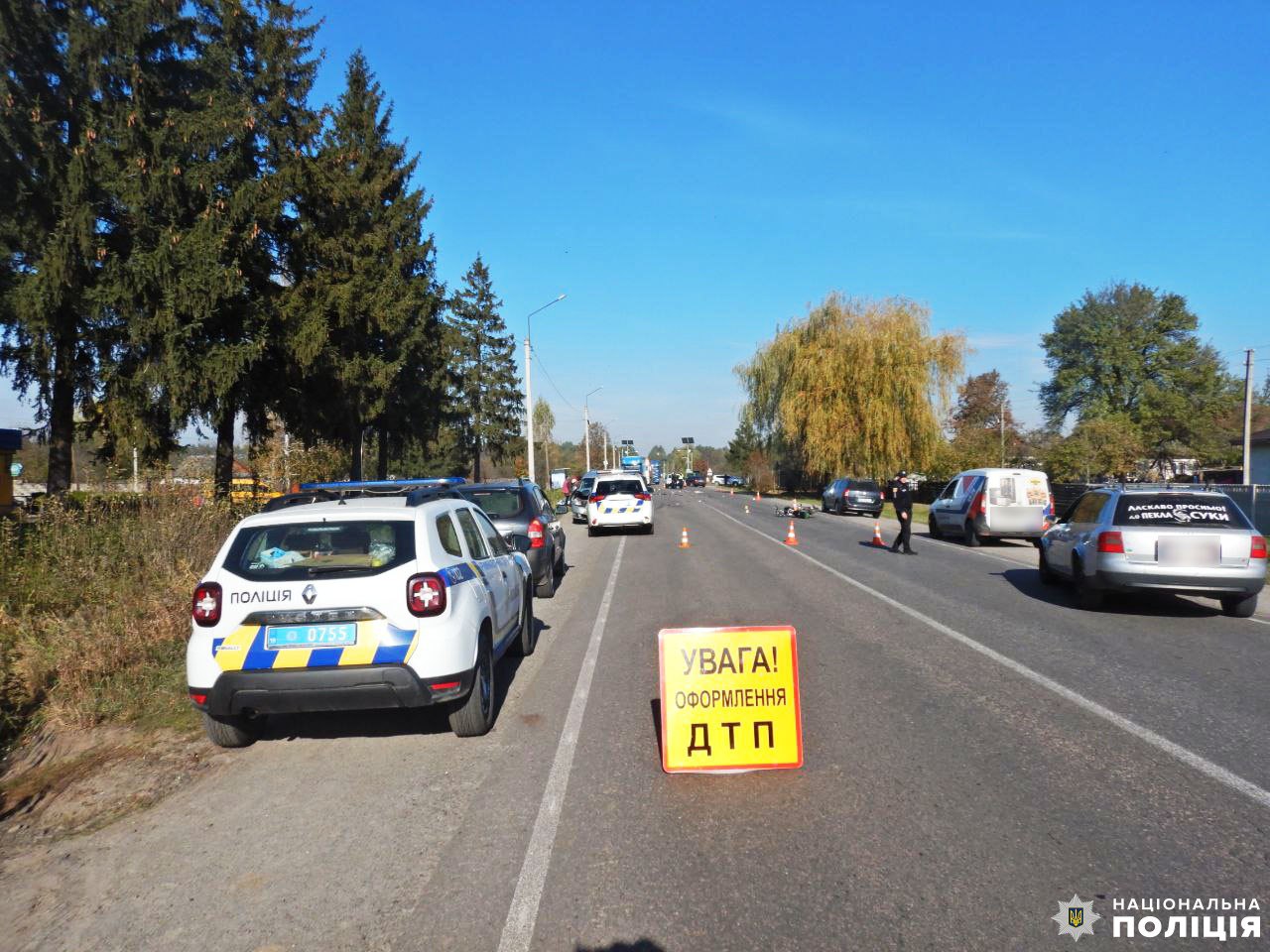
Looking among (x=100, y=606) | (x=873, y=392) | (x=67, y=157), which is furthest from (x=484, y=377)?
(x=100, y=606)

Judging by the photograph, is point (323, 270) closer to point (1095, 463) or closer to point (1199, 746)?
point (1199, 746)

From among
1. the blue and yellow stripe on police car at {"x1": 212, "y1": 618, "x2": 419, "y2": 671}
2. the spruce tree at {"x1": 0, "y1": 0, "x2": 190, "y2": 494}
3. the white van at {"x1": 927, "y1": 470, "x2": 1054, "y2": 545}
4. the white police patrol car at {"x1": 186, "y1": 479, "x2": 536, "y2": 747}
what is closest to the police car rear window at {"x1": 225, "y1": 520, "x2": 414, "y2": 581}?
the white police patrol car at {"x1": 186, "y1": 479, "x2": 536, "y2": 747}

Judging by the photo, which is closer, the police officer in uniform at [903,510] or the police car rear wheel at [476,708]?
the police car rear wheel at [476,708]

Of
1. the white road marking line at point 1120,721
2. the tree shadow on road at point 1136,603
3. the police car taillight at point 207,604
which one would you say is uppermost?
the police car taillight at point 207,604

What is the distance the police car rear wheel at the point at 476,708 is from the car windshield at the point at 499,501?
20.7 ft

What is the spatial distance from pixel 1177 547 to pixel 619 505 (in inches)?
654

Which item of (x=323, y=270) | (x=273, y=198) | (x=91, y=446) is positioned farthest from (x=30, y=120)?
(x=91, y=446)

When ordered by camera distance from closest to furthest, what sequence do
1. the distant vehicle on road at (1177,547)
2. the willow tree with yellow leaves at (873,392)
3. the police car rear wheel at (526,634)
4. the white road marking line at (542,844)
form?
the white road marking line at (542,844)
the police car rear wheel at (526,634)
the distant vehicle on road at (1177,547)
the willow tree with yellow leaves at (873,392)

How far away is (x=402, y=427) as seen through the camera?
32594 millimetres

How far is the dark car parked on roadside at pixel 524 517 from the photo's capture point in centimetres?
1244

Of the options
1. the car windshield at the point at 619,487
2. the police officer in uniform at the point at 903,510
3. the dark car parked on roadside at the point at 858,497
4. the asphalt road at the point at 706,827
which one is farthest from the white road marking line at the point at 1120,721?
the dark car parked on roadside at the point at 858,497

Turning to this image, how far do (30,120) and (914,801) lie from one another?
71.7 ft

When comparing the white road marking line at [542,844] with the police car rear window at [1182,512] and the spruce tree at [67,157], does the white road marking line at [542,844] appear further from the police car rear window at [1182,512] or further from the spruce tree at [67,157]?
the spruce tree at [67,157]

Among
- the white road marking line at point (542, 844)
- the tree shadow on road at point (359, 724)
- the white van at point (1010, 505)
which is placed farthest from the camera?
the white van at point (1010, 505)
